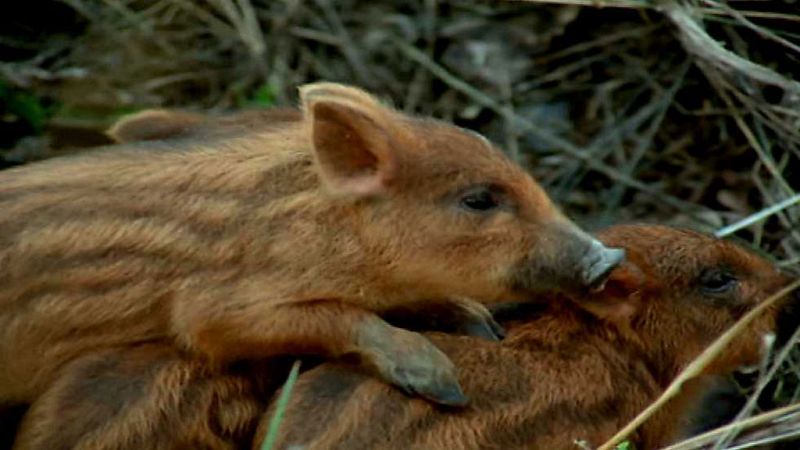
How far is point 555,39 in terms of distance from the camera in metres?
8.51

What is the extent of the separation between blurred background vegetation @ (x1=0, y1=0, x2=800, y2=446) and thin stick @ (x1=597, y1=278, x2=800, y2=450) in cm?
88

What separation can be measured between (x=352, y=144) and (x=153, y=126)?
88 cm

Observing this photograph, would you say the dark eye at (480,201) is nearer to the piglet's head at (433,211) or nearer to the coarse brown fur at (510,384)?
the piglet's head at (433,211)

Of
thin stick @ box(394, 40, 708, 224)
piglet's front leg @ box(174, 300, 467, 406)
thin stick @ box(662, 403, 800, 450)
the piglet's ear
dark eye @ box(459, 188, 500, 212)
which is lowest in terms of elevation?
thin stick @ box(662, 403, 800, 450)

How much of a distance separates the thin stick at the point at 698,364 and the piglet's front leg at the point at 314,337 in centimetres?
53

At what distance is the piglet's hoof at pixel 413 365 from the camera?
5383 millimetres

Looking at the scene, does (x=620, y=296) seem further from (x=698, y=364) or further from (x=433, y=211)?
(x=433, y=211)

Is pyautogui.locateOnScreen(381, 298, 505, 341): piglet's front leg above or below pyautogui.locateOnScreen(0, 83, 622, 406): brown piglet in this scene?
below

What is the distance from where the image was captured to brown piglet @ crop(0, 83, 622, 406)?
5.50 meters

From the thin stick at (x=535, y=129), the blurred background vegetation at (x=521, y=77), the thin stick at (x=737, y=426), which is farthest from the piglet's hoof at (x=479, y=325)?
the thin stick at (x=535, y=129)

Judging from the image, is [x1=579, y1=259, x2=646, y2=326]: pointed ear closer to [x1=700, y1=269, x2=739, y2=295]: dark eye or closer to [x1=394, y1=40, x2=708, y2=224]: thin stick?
[x1=700, y1=269, x2=739, y2=295]: dark eye

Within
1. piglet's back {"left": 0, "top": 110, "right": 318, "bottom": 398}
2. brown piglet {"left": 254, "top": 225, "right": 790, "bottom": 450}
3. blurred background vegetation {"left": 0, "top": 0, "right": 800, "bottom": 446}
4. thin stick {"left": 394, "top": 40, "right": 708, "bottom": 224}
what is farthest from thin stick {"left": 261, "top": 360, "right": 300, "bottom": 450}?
thin stick {"left": 394, "top": 40, "right": 708, "bottom": 224}

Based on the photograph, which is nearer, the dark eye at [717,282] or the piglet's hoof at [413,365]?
the piglet's hoof at [413,365]

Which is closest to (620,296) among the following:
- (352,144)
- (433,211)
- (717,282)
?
(717,282)
